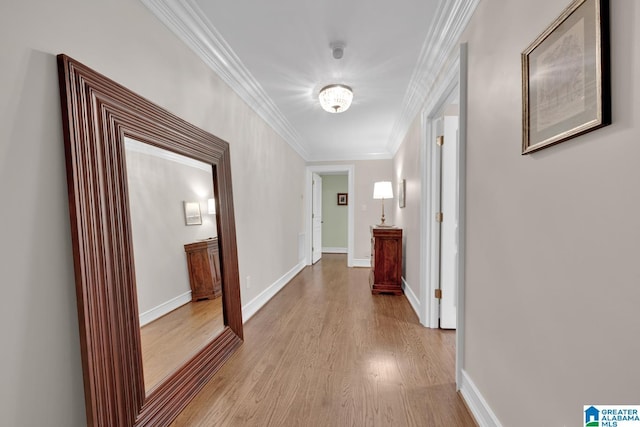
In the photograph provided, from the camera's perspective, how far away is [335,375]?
1.88m

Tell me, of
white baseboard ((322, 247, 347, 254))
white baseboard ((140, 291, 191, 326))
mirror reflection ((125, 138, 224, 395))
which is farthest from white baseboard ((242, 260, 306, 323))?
white baseboard ((322, 247, 347, 254))

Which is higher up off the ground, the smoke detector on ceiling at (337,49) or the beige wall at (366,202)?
the smoke detector on ceiling at (337,49)

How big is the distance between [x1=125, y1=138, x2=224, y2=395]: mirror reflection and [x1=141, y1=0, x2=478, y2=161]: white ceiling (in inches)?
36.7

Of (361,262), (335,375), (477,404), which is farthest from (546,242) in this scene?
(361,262)

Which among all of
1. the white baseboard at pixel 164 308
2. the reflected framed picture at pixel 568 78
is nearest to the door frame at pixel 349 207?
the white baseboard at pixel 164 308

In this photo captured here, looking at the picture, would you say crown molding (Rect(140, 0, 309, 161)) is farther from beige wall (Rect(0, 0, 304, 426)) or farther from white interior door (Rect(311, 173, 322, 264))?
white interior door (Rect(311, 173, 322, 264))

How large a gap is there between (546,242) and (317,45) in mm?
1996

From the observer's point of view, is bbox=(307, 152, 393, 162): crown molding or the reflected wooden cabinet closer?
the reflected wooden cabinet

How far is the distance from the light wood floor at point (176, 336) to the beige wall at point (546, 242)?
1.75 metres

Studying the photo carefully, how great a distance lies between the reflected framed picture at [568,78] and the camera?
0.74m

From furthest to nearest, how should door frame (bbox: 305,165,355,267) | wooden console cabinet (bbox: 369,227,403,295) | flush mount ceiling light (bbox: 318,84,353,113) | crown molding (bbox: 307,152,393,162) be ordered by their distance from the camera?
1. door frame (bbox: 305,165,355,267)
2. crown molding (bbox: 307,152,393,162)
3. wooden console cabinet (bbox: 369,227,403,295)
4. flush mount ceiling light (bbox: 318,84,353,113)

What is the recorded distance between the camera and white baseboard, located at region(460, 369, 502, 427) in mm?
1337

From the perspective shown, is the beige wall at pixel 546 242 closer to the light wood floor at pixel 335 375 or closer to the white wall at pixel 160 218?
the light wood floor at pixel 335 375

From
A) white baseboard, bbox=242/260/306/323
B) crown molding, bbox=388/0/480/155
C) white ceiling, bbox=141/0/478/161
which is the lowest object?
white baseboard, bbox=242/260/306/323
